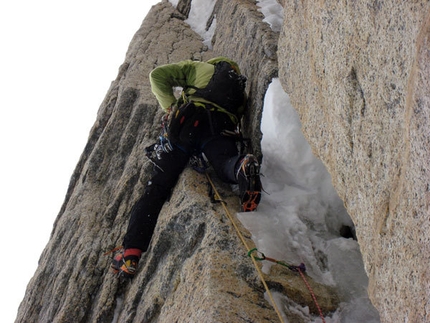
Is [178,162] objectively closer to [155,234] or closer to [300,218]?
[155,234]

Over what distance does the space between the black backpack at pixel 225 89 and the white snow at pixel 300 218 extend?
462mm

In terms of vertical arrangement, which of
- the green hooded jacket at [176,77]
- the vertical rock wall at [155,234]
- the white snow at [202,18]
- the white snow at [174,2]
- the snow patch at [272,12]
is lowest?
the vertical rock wall at [155,234]

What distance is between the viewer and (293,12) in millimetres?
5457

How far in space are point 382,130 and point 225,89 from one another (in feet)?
11.6

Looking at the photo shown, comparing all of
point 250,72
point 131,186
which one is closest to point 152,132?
point 131,186

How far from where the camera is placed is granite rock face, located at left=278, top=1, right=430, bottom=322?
251 centimetres

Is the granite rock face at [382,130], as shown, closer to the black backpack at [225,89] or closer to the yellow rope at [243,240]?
the yellow rope at [243,240]

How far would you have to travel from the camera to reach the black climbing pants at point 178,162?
228 inches

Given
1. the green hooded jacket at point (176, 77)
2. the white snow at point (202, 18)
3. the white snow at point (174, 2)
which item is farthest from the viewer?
the white snow at point (174, 2)

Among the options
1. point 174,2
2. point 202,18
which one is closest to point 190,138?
point 202,18

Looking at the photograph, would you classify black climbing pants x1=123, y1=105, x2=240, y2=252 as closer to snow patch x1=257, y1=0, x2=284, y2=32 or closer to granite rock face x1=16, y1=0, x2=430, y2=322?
granite rock face x1=16, y1=0, x2=430, y2=322

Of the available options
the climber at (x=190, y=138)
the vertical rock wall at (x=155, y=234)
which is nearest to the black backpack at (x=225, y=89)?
the climber at (x=190, y=138)

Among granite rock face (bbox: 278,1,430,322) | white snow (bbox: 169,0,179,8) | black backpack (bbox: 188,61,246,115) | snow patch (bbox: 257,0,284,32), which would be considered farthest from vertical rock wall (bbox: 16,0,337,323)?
white snow (bbox: 169,0,179,8)

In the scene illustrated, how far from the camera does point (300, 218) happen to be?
521cm
